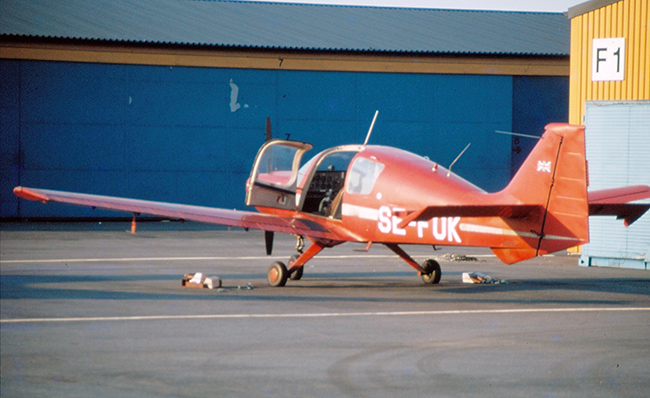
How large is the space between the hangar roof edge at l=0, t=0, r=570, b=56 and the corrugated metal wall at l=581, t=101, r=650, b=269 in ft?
53.1

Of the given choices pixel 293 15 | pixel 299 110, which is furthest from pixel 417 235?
pixel 293 15

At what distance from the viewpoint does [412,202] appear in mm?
13312

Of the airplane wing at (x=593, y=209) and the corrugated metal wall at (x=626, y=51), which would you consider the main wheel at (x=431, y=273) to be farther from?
the corrugated metal wall at (x=626, y=51)

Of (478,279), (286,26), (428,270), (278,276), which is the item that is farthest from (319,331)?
(286,26)

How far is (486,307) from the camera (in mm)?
12578

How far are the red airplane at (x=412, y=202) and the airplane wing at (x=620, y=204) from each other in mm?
16

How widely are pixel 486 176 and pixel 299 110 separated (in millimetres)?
8256

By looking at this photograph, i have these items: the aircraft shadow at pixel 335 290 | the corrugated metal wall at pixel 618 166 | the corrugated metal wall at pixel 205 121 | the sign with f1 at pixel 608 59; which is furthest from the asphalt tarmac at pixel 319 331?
the corrugated metal wall at pixel 205 121

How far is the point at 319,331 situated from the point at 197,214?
508 centimetres

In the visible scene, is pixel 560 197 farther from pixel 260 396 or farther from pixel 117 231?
pixel 117 231

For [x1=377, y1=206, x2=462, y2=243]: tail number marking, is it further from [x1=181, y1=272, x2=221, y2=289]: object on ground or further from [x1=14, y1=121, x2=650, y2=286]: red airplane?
[x1=181, y1=272, x2=221, y2=289]: object on ground

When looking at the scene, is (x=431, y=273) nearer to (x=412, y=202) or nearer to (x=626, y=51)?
(x=412, y=202)

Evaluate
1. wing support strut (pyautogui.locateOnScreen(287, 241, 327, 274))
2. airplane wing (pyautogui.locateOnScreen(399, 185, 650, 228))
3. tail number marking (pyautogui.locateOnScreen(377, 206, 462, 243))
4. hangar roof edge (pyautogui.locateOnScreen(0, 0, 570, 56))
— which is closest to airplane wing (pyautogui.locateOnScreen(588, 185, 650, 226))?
airplane wing (pyautogui.locateOnScreen(399, 185, 650, 228))

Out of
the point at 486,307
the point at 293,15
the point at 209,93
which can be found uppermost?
the point at 293,15
